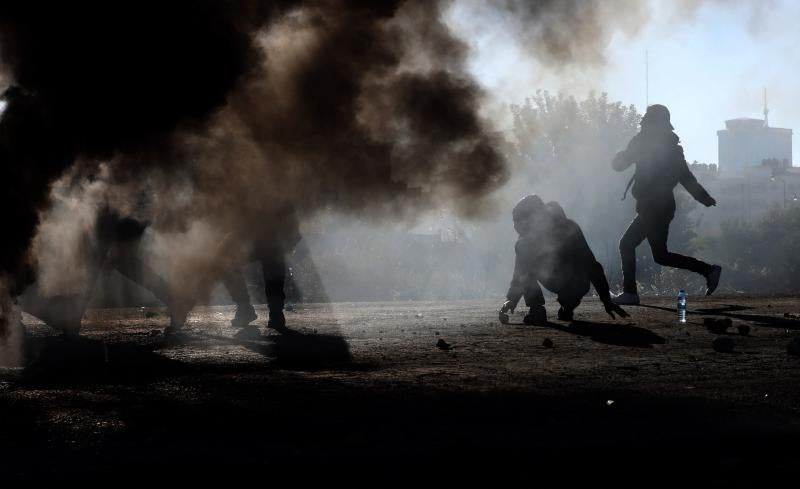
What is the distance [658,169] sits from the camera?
14.2 m

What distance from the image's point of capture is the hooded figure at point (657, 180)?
14.2m

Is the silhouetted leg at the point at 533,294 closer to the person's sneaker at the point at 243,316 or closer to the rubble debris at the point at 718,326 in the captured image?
the rubble debris at the point at 718,326

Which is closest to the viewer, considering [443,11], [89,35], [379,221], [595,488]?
[595,488]

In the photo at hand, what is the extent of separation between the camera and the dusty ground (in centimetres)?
445

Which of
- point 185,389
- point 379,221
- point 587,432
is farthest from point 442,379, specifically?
point 379,221

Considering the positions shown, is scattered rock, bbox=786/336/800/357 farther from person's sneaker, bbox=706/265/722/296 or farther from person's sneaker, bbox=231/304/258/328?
person's sneaker, bbox=231/304/258/328

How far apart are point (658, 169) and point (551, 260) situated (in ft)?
8.76

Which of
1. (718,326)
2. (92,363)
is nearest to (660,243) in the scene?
(718,326)

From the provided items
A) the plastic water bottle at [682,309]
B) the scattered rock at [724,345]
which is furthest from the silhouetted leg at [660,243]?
the scattered rock at [724,345]

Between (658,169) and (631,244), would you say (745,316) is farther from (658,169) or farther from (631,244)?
(658,169)

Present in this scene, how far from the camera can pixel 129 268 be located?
12055 mm

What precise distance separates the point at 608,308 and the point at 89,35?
19.4 ft

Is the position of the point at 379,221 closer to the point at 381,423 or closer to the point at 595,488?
the point at 381,423

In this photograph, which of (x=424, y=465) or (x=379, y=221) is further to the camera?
(x=379, y=221)
